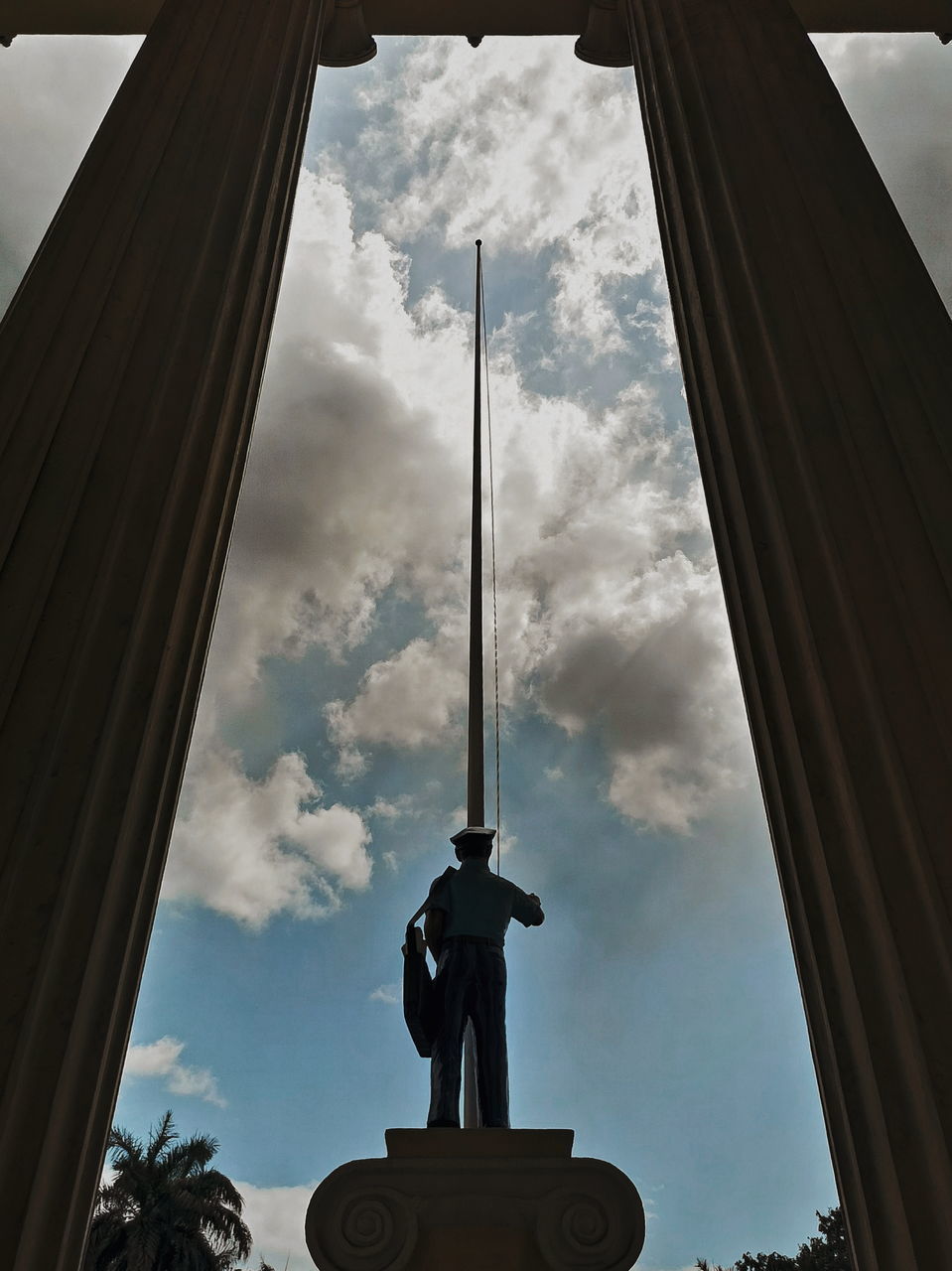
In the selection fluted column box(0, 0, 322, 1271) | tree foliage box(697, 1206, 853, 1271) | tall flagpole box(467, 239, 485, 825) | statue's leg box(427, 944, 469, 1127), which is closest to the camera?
fluted column box(0, 0, 322, 1271)

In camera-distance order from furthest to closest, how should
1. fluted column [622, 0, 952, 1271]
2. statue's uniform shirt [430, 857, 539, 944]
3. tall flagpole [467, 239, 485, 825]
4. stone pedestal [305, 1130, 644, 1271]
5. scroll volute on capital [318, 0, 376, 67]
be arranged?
scroll volute on capital [318, 0, 376, 67] → tall flagpole [467, 239, 485, 825] → statue's uniform shirt [430, 857, 539, 944] → stone pedestal [305, 1130, 644, 1271] → fluted column [622, 0, 952, 1271]

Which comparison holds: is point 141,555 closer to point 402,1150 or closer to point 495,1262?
point 402,1150

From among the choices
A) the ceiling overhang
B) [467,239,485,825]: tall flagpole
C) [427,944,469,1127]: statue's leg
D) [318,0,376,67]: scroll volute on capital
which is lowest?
[427,944,469,1127]: statue's leg

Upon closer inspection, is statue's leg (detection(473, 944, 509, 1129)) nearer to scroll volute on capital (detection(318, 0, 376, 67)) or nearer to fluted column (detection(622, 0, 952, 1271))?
fluted column (detection(622, 0, 952, 1271))

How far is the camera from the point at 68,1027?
3.52 metres

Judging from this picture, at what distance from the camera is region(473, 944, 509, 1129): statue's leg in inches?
193

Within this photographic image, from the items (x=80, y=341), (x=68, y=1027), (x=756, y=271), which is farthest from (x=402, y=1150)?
(x=756, y=271)

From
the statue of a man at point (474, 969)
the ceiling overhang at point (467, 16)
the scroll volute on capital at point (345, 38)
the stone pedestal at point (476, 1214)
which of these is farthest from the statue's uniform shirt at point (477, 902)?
the ceiling overhang at point (467, 16)

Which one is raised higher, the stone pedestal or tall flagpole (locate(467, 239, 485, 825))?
tall flagpole (locate(467, 239, 485, 825))

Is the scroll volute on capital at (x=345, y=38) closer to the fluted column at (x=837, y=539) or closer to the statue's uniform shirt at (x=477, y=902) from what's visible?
the fluted column at (x=837, y=539)

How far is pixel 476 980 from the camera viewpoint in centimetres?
518

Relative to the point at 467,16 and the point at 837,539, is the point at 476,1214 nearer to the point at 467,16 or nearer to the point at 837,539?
the point at 837,539

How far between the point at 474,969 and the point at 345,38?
854 cm

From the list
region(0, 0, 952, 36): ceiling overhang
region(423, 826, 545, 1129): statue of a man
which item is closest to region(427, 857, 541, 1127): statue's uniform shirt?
region(423, 826, 545, 1129): statue of a man
